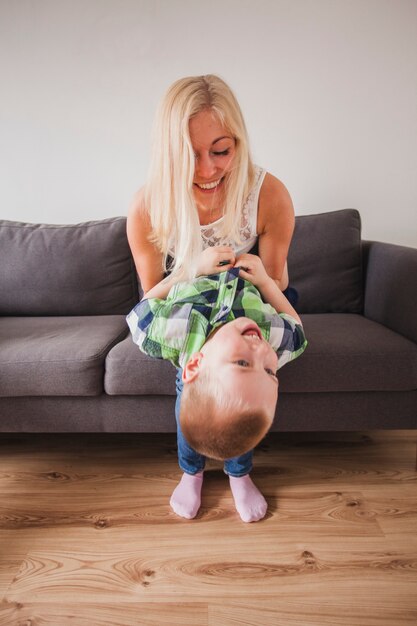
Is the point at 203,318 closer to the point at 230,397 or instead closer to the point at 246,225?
the point at 230,397

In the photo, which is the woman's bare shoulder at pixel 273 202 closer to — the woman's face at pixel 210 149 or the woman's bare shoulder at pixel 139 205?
the woman's face at pixel 210 149

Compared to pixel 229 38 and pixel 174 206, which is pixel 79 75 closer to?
pixel 229 38

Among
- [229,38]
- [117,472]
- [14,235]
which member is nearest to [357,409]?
[117,472]

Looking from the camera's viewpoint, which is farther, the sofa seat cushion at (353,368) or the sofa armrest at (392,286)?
the sofa armrest at (392,286)

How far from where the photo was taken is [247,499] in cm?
117

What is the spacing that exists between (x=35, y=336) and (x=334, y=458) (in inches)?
47.0

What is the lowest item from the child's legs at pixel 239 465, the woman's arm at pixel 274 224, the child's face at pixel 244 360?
the child's legs at pixel 239 465

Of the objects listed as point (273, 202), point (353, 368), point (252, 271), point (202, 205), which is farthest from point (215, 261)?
point (353, 368)

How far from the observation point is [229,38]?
1929 millimetres

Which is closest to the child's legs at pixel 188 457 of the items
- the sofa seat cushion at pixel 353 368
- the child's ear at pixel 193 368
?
the child's ear at pixel 193 368

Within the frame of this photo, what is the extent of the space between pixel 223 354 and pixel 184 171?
1.79ft

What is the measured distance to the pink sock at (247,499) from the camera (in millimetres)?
1138

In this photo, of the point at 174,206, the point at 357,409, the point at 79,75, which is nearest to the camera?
the point at 174,206

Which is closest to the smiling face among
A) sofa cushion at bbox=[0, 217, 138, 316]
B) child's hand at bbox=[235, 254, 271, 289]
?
child's hand at bbox=[235, 254, 271, 289]
